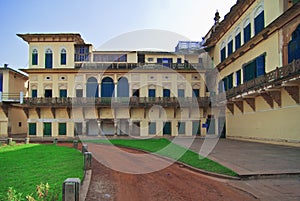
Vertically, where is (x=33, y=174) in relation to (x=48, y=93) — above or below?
below

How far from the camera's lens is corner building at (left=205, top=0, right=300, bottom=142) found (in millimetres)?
18641

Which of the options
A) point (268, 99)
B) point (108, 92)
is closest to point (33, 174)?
point (268, 99)

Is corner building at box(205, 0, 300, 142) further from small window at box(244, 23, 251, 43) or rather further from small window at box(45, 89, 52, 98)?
small window at box(45, 89, 52, 98)

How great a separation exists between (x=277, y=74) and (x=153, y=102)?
1842 centimetres

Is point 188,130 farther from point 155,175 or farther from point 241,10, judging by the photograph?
point 155,175

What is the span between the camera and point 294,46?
61.1 ft

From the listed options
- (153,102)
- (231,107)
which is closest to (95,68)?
(153,102)

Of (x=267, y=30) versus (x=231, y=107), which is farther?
(x=231, y=107)

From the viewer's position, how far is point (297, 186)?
842 cm

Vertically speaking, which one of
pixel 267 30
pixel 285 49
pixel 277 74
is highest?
pixel 267 30

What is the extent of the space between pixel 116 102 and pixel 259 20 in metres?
A: 19.0

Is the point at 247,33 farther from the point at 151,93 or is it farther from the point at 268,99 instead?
the point at 151,93

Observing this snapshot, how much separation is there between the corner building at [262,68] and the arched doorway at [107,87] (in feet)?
44.2

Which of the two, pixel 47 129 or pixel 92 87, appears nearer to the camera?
pixel 47 129
